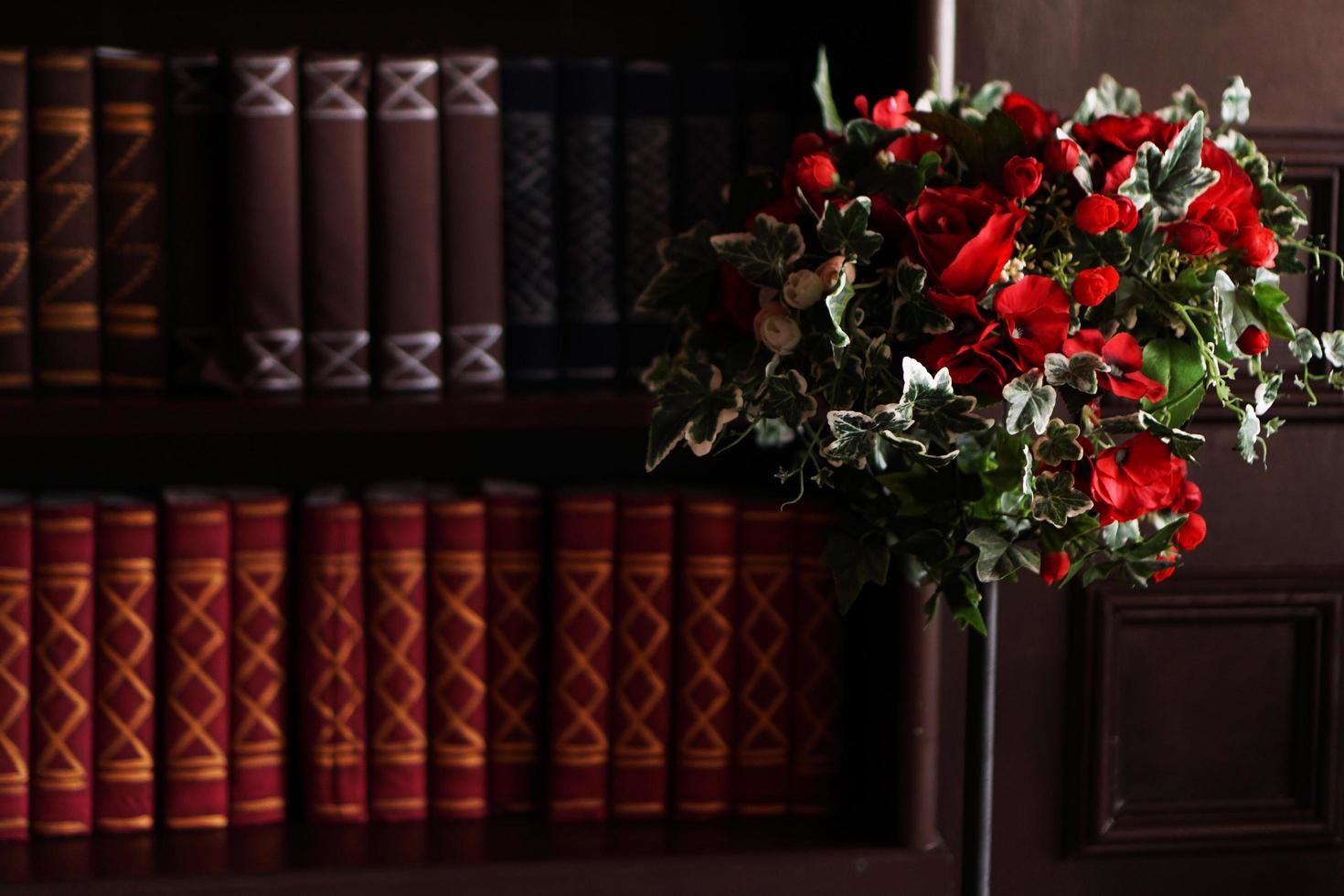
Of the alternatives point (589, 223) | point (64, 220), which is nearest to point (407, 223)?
point (589, 223)

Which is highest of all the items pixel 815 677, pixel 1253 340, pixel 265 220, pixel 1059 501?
pixel 265 220

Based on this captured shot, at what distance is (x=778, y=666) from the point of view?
108 centimetres

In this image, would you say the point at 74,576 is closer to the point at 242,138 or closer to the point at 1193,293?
the point at 242,138

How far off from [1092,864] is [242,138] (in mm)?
997

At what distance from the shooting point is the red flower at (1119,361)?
0.70m

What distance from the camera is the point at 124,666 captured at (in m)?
1.02

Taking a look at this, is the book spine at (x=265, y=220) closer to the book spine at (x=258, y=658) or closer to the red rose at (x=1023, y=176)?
the book spine at (x=258, y=658)

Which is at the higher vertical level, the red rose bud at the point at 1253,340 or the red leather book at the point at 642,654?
the red rose bud at the point at 1253,340

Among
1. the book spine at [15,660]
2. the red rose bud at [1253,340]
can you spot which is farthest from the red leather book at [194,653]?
the red rose bud at [1253,340]

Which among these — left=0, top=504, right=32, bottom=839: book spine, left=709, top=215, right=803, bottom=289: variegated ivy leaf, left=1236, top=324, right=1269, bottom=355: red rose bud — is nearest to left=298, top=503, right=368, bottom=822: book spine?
left=0, top=504, right=32, bottom=839: book spine

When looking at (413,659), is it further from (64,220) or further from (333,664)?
(64,220)

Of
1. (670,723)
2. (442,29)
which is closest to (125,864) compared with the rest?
(670,723)

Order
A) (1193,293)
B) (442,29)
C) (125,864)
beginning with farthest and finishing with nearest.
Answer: (442,29)
(125,864)
(1193,293)

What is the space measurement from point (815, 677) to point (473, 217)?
1.68 feet
